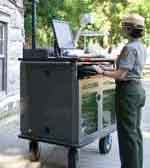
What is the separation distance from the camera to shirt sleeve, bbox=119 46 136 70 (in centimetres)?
534

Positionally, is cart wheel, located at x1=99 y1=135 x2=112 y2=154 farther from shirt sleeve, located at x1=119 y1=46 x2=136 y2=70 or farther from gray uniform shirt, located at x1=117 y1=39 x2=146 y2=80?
shirt sleeve, located at x1=119 y1=46 x2=136 y2=70

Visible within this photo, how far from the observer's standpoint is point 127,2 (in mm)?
30922

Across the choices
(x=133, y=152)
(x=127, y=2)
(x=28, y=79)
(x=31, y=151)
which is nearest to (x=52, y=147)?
(x=31, y=151)

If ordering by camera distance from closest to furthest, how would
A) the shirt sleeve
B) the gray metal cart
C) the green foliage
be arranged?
the shirt sleeve → the gray metal cart → the green foliage

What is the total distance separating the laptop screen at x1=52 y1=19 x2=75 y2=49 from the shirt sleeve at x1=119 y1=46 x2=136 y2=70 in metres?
1.52

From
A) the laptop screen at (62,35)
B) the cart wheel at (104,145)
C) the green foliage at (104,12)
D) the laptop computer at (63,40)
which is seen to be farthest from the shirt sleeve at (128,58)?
the green foliage at (104,12)

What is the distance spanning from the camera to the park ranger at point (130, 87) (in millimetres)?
5371

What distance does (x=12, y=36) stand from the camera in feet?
38.3

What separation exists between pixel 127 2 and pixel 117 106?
2608 centimetres

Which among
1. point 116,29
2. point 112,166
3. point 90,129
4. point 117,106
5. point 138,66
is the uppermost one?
point 116,29

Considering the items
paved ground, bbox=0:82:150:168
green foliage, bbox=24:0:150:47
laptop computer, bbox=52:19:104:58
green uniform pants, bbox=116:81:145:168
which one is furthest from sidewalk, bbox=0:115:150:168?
green foliage, bbox=24:0:150:47

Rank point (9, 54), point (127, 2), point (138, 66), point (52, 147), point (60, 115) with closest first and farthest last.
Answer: point (138, 66)
point (60, 115)
point (52, 147)
point (9, 54)
point (127, 2)

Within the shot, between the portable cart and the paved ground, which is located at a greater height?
the portable cart

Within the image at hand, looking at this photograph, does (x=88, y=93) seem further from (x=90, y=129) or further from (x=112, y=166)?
(x=112, y=166)
